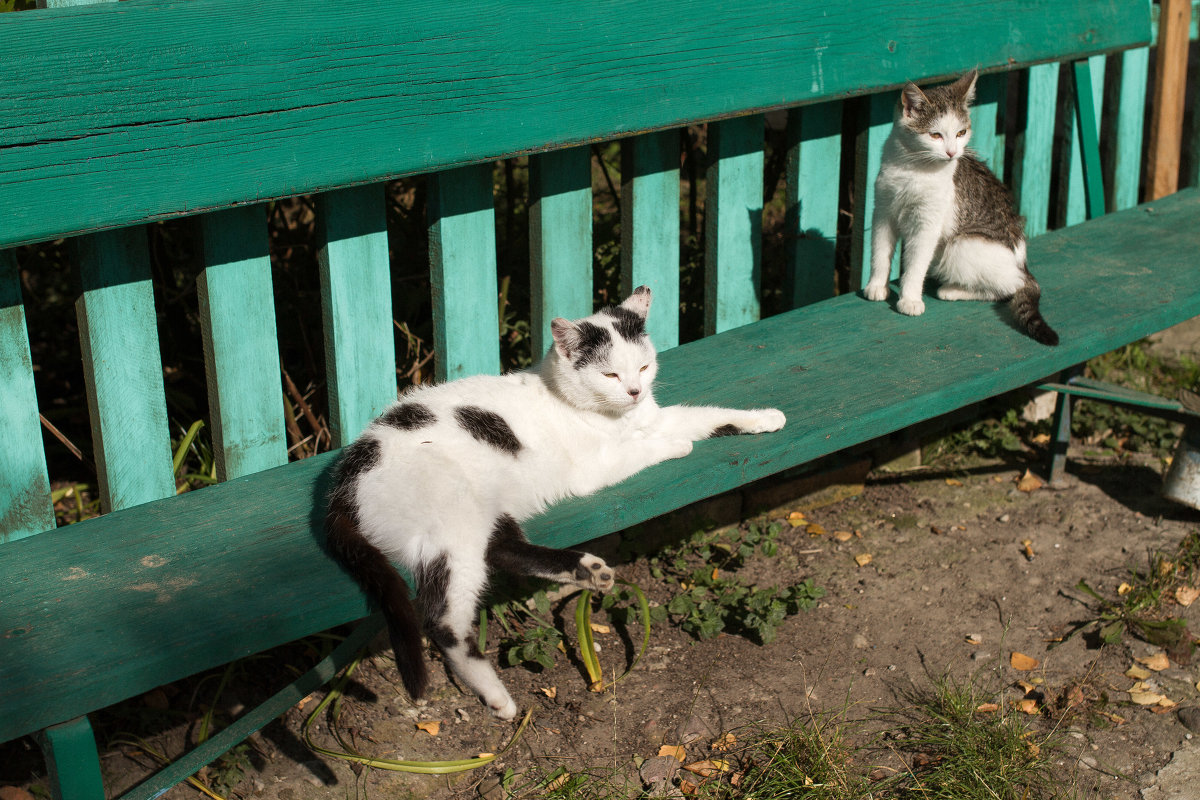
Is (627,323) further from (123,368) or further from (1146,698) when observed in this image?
(1146,698)

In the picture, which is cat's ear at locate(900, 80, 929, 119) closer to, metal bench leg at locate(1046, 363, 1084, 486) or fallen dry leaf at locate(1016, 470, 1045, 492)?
metal bench leg at locate(1046, 363, 1084, 486)

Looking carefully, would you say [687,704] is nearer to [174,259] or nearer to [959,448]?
Result: [959,448]

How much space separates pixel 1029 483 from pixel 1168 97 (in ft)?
6.43

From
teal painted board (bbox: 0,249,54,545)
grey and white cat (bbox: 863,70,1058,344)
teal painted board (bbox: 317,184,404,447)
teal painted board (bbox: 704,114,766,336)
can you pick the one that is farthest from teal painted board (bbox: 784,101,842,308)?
teal painted board (bbox: 0,249,54,545)

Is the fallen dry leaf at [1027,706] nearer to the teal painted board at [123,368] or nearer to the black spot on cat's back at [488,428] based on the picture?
the black spot on cat's back at [488,428]

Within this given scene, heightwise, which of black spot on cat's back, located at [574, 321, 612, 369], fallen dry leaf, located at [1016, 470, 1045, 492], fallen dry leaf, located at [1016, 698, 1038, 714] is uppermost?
black spot on cat's back, located at [574, 321, 612, 369]

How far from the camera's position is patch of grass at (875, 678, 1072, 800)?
2.44m

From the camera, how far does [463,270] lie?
2.96m

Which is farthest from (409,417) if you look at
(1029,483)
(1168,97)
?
(1168,97)

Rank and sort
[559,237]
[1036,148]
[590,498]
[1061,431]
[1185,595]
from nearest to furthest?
1. [590,498]
2. [559,237]
3. [1185,595]
4. [1061,431]
5. [1036,148]

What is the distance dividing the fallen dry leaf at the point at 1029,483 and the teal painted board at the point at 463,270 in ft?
6.80

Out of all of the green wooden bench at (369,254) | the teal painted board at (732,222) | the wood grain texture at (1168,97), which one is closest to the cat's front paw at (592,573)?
the green wooden bench at (369,254)

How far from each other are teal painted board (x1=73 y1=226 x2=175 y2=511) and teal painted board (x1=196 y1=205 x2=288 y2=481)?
0.43ft

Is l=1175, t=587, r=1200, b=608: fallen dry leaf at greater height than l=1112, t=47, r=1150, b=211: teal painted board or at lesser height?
lesser
